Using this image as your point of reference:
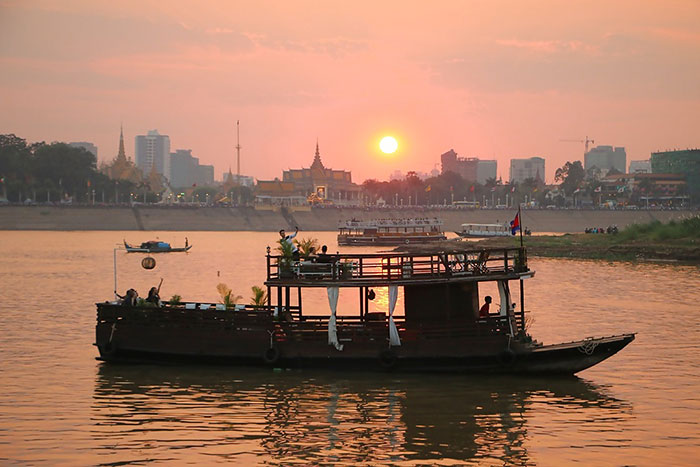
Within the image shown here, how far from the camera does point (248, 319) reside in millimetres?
27719

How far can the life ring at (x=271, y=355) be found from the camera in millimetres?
27469

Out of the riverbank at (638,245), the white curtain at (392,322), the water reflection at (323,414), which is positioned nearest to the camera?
the water reflection at (323,414)

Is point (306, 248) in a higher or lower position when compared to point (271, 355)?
higher

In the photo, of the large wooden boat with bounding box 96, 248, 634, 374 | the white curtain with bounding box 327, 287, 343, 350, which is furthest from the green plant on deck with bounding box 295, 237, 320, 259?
the white curtain with bounding box 327, 287, 343, 350

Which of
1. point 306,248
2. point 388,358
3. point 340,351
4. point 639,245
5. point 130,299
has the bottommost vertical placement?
point 388,358

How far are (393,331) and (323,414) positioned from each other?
170 inches

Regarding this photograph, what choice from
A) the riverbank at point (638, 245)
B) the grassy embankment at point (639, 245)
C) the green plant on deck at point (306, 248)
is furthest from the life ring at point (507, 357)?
the grassy embankment at point (639, 245)

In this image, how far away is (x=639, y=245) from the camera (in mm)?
93250

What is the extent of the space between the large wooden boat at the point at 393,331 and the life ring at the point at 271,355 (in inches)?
1.1

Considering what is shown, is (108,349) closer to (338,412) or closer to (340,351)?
(340,351)

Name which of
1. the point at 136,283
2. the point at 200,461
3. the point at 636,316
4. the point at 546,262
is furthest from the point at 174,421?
the point at 546,262

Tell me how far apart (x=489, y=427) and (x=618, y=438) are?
292 centimetres

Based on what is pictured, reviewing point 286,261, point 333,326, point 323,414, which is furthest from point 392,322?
point 323,414

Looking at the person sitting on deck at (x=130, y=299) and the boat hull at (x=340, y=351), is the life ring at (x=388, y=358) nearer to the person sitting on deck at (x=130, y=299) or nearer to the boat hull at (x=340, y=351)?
the boat hull at (x=340, y=351)
